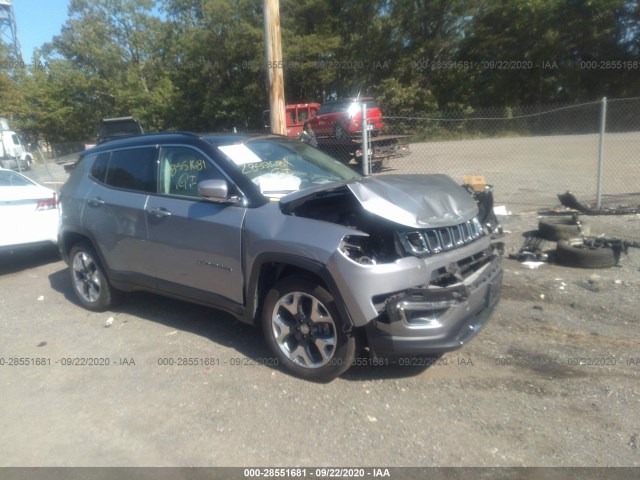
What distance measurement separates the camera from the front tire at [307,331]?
3682 mm

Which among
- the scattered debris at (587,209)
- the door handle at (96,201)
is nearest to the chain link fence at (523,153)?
the scattered debris at (587,209)

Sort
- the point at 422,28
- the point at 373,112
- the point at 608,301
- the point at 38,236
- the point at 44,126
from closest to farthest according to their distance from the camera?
the point at 608,301 → the point at 38,236 → the point at 373,112 → the point at 422,28 → the point at 44,126

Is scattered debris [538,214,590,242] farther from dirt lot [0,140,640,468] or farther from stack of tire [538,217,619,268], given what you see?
dirt lot [0,140,640,468]

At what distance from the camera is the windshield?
439cm

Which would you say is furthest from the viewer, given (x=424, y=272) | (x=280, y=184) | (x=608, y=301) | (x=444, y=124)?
(x=444, y=124)

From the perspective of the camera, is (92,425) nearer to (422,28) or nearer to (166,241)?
(166,241)

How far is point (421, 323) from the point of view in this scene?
138 inches

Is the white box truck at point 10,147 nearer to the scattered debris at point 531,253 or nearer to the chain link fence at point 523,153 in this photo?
the chain link fence at point 523,153

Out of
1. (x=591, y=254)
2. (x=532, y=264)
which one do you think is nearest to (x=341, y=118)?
(x=532, y=264)

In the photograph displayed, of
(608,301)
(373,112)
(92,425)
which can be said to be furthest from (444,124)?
(92,425)

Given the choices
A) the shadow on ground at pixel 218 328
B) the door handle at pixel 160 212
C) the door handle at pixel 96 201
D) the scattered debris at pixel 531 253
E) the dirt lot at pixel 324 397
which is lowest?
the dirt lot at pixel 324 397

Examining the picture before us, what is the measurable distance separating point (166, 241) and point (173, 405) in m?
1.51

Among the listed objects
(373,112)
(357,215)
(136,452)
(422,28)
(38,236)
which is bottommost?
(136,452)

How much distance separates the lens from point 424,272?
355cm
